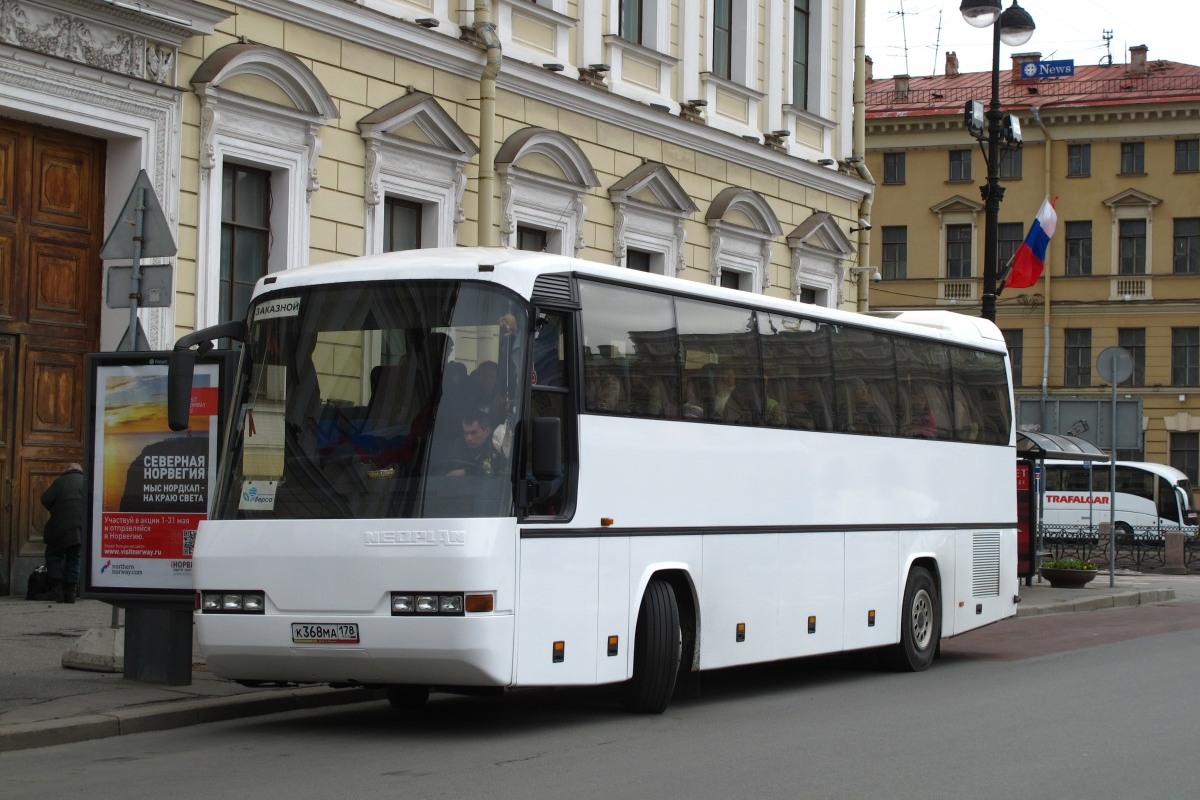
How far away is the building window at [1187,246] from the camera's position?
66.0 metres

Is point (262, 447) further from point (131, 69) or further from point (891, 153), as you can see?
point (891, 153)

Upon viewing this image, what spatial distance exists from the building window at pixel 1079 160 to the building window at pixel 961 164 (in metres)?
3.77

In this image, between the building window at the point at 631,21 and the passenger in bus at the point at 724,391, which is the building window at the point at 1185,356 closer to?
the building window at the point at 631,21

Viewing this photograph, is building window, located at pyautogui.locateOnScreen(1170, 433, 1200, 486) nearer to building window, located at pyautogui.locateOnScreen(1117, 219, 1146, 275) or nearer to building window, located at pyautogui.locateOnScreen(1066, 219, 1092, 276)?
building window, located at pyautogui.locateOnScreen(1117, 219, 1146, 275)

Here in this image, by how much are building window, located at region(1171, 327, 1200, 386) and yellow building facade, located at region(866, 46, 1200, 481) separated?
36mm

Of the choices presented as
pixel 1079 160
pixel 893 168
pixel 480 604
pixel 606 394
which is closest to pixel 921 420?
pixel 606 394

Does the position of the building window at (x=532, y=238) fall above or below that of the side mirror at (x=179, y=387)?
above

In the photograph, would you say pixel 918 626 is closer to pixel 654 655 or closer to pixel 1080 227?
pixel 654 655

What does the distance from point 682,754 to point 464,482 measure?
200 cm

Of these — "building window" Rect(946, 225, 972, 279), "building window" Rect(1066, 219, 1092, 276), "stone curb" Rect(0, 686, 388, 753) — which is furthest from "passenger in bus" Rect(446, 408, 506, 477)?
"building window" Rect(946, 225, 972, 279)

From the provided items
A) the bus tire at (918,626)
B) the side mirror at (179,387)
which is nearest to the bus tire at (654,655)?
the side mirror at (179,387)

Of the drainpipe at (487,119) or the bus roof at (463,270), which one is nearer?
the bus roof at (463,270)

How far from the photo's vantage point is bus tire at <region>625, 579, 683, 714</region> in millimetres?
11898

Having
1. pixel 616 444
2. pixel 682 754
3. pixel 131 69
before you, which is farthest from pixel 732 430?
pixel 131 69
